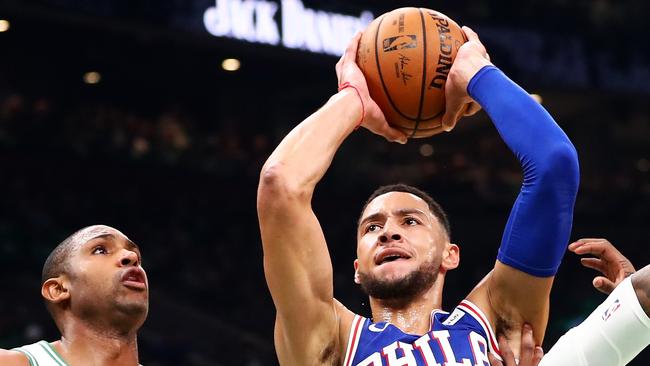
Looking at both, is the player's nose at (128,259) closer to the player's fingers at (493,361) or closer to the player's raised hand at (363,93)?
the player's raised hand at (363,93)

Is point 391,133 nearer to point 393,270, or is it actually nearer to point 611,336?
point 393,270

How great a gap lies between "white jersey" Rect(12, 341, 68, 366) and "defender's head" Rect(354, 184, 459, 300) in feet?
3.59

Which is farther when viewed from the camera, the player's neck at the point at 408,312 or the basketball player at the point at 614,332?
the player's neck at the point at 408,312

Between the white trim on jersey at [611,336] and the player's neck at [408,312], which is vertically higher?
the player's neck at [408,312]

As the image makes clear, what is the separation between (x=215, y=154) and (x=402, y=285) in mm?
8602

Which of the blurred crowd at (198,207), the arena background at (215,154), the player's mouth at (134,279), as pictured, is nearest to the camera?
the player's mouth at (134,279)

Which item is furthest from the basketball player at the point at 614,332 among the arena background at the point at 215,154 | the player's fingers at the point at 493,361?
the arena background at the point at 215,154

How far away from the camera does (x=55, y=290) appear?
3551mm

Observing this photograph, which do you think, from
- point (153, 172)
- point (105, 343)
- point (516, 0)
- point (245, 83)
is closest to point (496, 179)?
point (516, 0)

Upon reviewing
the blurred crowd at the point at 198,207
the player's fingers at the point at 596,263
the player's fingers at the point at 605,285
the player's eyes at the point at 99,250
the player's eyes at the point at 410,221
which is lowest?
the player's fingers at the point at 605,285

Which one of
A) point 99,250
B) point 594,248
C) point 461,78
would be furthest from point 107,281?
point 594,248

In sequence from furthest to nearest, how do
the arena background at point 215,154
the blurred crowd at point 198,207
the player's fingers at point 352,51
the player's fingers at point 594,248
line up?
the arena background at point 215,154
the blurred crowd at point 198,207
the player's fingers at point 352,51
the player's fingers at point 594,248

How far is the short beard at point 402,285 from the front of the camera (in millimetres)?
3244

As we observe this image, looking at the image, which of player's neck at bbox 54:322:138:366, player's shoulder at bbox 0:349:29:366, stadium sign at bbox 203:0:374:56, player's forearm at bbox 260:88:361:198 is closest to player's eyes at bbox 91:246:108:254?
player's neck at bbox 54:322:138:366
